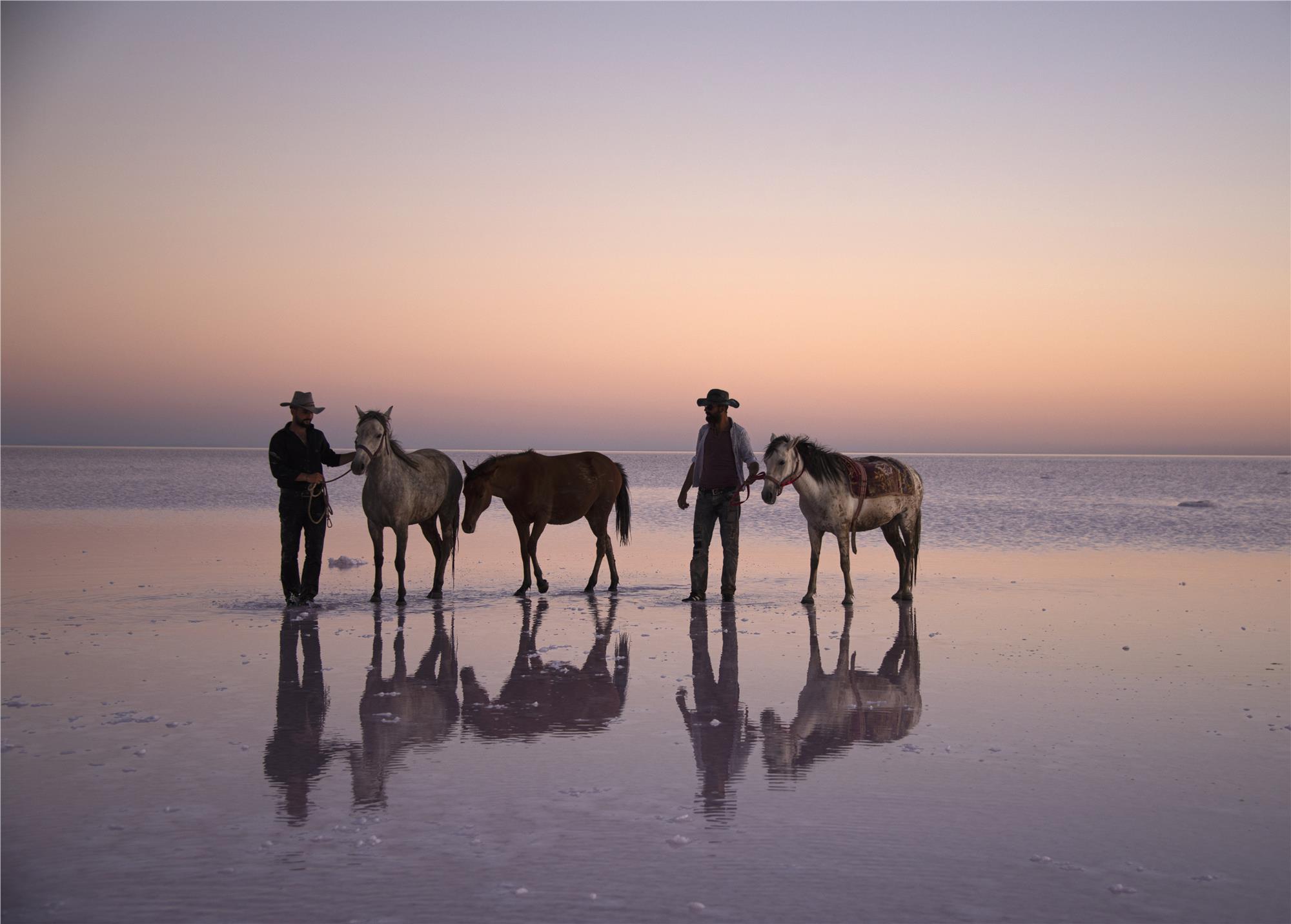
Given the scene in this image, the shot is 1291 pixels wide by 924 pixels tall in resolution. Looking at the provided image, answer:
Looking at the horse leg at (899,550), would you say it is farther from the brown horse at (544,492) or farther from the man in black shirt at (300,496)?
the man in black shirt at (300,496)

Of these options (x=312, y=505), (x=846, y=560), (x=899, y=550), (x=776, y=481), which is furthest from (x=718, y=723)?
(x=312, y=505)

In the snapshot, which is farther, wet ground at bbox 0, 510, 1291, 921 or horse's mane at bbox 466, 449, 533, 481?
horse's mane at bbox 466, 449, 533, 481

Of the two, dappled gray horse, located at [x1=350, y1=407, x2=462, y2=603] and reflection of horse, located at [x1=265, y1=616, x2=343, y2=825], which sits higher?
dappled gray horse, located at [x1=350, y1=407, x2=462, y2=603]

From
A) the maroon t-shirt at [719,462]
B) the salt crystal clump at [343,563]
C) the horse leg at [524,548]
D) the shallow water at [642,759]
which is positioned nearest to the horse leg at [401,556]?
the shallow water at [642,759]

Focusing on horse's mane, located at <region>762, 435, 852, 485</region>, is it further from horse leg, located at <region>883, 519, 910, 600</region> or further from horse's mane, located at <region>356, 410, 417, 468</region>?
horse's mane, located at <region>356, 410, 417, 468</region>

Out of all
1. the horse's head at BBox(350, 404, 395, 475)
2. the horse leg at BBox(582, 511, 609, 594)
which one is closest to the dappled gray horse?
the horse's head at BBox(350, 404, 395, 475)

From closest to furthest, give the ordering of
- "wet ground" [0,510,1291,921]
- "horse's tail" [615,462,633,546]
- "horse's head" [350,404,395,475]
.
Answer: "wet ground" [0,510,1291,921], "horse's head" [350,404,395,475], "horse's tail" [615,462,633,546]

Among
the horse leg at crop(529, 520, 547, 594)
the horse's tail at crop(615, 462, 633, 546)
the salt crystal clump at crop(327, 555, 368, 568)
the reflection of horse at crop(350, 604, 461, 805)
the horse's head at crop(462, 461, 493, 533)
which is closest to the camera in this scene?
the reflection of horse at crop(350, 604, 461, 805)

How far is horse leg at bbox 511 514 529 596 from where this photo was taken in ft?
40.6

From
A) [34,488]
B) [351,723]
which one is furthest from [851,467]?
[34,488]

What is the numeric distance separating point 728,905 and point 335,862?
5.18 ft

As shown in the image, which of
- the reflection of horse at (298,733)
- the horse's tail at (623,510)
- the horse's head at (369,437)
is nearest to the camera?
the reflection of horse at (298,733)

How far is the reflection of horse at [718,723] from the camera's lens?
16.6 feet

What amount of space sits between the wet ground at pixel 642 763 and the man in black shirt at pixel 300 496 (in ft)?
1.71
